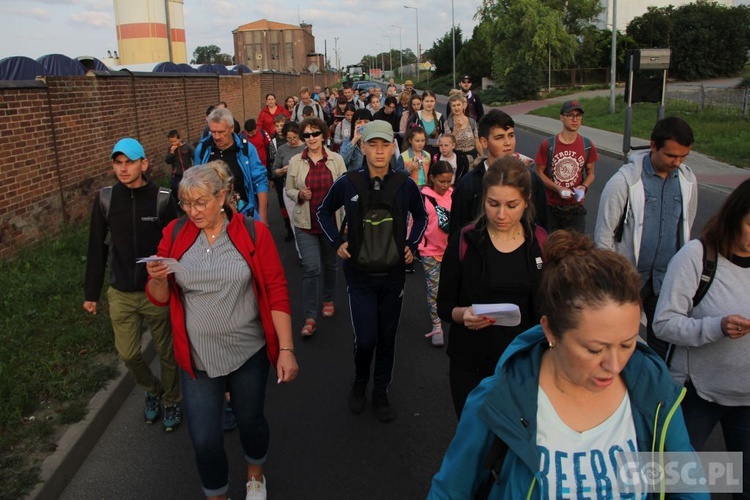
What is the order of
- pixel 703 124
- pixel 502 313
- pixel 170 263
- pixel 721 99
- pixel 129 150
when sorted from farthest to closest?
pixel 721 99, pixel 703 124, pixel 129 150, pixel 170 263, pixel 502 313

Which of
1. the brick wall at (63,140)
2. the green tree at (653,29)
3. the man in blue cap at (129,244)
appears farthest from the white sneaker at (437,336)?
the green tree at (653,29)

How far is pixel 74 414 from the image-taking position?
4.32 m

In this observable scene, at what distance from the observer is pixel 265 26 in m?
100

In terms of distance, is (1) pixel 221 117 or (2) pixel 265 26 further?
(2) pixel 265 26

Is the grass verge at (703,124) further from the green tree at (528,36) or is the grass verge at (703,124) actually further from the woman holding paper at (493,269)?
the green tree at (528,36)

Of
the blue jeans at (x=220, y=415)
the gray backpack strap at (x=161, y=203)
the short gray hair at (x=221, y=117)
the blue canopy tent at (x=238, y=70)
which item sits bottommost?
the blue jeans at (x=220, y=415)

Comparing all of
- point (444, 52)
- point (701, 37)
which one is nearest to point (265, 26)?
point (444, 52)

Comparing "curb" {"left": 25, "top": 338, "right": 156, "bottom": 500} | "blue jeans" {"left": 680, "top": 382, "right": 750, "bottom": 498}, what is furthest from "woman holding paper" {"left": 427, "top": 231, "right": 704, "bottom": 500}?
"curb" {"left": 25, "top": 338, "right": 156, "bottom": 500}

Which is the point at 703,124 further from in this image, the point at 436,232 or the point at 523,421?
the point at 523,421

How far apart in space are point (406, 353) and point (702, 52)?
5211 centimetres

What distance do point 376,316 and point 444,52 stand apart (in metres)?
72.3

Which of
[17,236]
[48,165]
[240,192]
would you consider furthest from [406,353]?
[48,165]

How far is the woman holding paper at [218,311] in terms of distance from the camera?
3.15 meters

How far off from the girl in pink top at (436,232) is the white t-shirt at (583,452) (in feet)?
12.6
